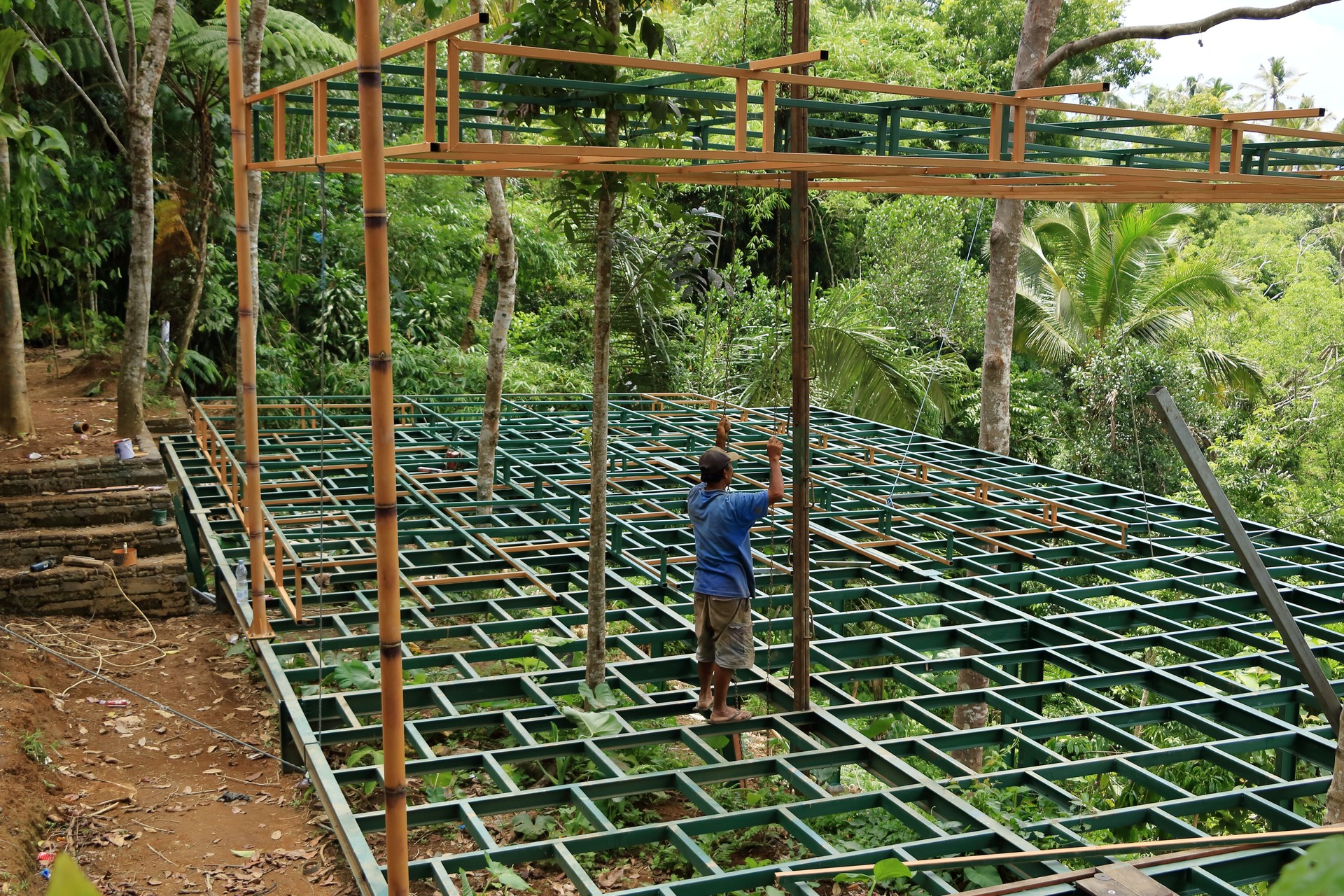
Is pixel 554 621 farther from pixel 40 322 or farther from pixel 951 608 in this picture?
pixel 40 322

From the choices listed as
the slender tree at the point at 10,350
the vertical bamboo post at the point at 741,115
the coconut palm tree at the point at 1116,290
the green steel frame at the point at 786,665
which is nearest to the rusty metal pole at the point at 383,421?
the green steel frame at the point at 786,665

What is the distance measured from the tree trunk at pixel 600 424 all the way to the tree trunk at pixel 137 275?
613cm

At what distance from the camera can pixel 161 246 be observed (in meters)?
15.4

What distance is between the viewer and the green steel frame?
17.2ft

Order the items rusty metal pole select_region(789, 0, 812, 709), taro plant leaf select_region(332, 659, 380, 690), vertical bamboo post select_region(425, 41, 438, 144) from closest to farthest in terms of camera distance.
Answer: vertical bamboo post select_region(425, 41, 438, 144)
rusty metal pole select_region(789, 0, 812, 709)
taro plant leaf select_region(332, 659, 380, 690)

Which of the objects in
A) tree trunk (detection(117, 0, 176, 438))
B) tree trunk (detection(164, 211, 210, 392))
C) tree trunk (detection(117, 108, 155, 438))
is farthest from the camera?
tree trunk (detection(164, 211, 210, 392))

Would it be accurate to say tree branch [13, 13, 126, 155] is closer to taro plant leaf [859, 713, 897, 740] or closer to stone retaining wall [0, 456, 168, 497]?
stone retaining wall [0, 456, 168, 497]

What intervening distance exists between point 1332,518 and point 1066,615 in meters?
12.6

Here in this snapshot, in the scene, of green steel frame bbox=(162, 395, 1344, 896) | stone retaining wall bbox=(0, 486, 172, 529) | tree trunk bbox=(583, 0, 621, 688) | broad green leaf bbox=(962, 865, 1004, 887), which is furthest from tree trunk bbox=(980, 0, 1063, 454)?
stone retaining wall bbox=(0, 486, 172, 529)

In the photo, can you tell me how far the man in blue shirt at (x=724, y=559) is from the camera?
19.1ft

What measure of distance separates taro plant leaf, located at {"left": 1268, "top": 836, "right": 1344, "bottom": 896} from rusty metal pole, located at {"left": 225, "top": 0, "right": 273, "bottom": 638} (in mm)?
6577

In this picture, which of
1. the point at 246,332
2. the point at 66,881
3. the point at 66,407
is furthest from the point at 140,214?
the point at 66,881

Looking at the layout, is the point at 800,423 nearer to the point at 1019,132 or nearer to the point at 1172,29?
the point at 1019,132

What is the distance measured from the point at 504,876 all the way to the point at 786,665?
279 cm
